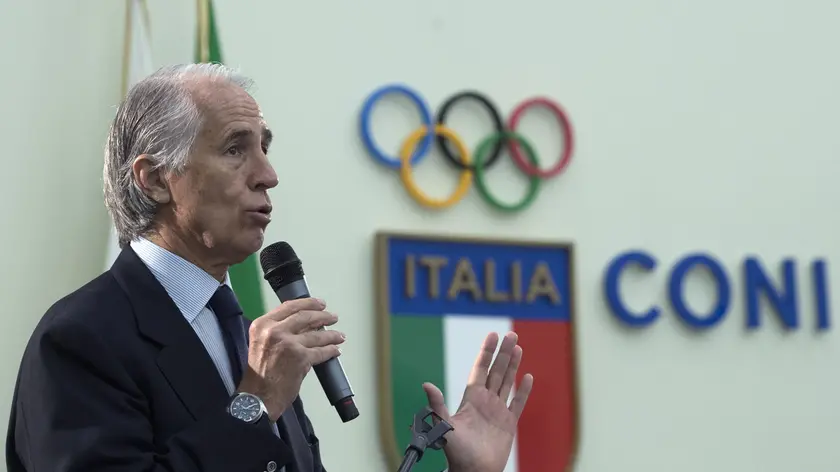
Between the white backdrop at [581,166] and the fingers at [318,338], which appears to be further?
the white backdrop at [581,166]

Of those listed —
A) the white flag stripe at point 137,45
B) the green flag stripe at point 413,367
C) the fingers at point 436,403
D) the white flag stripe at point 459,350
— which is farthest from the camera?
the white flag stripe at point 459,350

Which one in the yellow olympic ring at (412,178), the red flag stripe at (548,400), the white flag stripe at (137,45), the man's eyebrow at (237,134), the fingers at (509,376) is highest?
the white flag stripe at (137,45)

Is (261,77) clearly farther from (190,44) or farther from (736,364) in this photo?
(736,364)

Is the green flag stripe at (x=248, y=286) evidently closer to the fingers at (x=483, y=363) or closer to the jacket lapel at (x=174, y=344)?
the fingers at (x=483, y=363)

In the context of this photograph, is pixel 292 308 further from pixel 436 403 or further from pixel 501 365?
pixel 501 365

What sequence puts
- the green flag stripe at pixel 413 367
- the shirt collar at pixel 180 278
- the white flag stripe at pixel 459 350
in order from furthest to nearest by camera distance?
the white flag stripe at pixel 459 350 → the green flag stripe at pixel 413 367 → the shirt collar at pixel 180 278

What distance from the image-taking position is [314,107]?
12.6 feet

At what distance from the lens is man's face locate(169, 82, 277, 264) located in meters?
1.61

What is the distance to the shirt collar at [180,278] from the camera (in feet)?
5.17

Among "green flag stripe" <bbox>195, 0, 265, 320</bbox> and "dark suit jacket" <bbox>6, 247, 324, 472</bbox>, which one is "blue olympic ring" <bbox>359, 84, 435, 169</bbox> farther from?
"dark suit jacket" <bbox>6, 247, 324, 472</bbox>

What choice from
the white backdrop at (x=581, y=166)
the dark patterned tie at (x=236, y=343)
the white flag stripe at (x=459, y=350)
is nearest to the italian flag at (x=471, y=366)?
the white flag stripe at (x=459, y=350)

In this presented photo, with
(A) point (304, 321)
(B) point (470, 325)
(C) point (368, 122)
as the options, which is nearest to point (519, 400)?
(A) point (304, 321)

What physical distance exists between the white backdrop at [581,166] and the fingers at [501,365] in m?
1.76

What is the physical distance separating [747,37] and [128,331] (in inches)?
147
